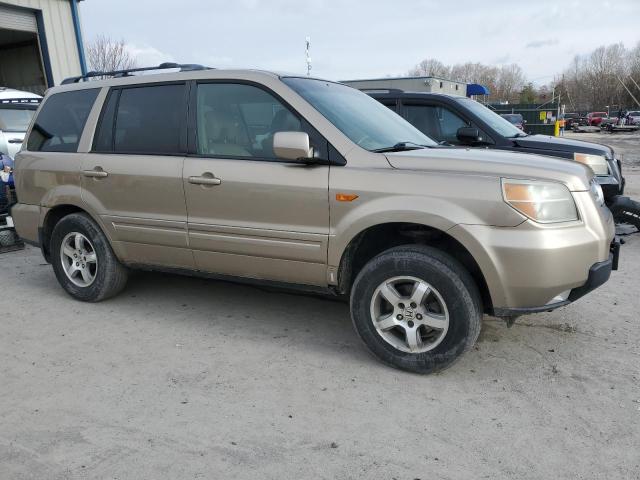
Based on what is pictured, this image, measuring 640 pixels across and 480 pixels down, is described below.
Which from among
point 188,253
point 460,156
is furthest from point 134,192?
point 460,156

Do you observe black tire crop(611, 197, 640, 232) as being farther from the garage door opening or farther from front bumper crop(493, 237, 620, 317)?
the garage door opening

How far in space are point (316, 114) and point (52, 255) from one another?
2807 mm

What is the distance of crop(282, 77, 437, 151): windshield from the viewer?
361cm

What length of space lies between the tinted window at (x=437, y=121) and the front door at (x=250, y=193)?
132 inches

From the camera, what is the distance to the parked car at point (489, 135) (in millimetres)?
6363

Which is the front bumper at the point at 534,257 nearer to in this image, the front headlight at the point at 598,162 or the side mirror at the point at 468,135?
the side mirror at the point at 468,135

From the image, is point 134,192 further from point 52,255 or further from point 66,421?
point 66,421

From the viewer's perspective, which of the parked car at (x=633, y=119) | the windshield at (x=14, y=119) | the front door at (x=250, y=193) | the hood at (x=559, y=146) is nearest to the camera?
the front door at (x=250, y=193)

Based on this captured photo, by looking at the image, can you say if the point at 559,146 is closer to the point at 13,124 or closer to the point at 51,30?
the point at 13,124

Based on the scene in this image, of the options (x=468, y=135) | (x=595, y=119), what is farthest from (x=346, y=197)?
(x=595, y=119)

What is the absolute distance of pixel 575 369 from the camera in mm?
3352

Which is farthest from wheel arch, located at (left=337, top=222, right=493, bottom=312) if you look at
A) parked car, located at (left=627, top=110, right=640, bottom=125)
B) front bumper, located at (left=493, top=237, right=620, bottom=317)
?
parked car, located at (left=627, top=110, right=640, bottom=125)

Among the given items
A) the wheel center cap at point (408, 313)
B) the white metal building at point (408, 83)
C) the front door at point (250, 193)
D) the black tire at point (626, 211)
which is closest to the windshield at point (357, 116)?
the front door at point (250, 193)

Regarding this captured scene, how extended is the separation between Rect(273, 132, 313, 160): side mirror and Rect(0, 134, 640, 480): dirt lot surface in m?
1.33
